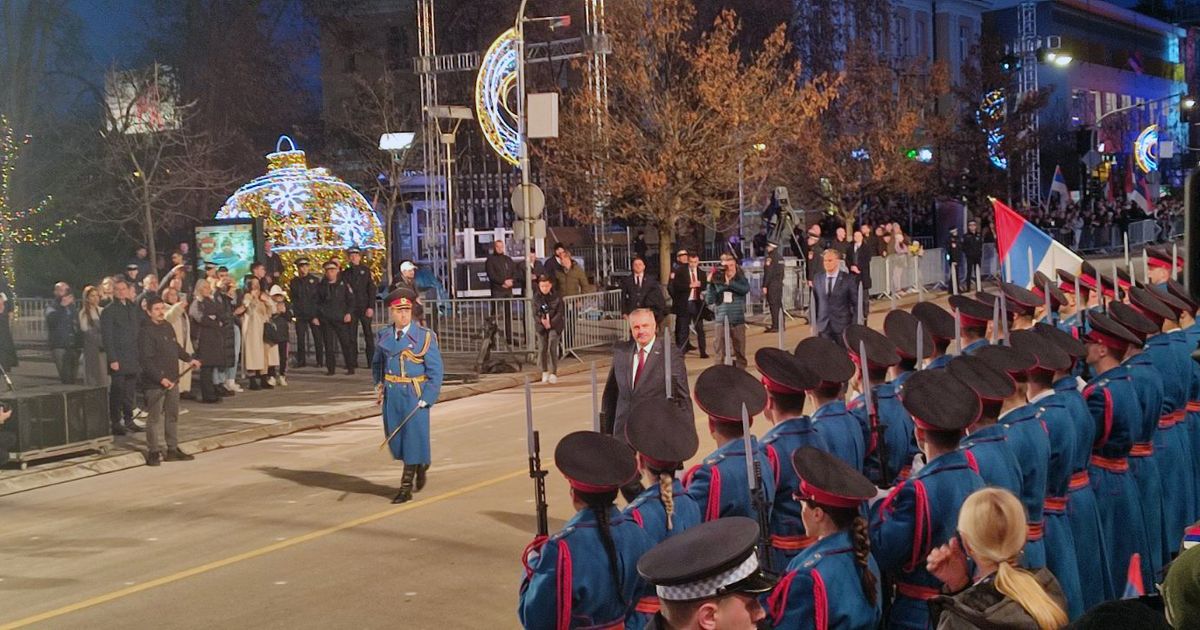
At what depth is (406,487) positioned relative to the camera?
40.4 ft

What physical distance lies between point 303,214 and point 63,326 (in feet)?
22.9

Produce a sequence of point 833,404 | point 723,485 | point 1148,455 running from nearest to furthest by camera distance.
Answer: point 723,485 < point 833,404 < point 1148,455

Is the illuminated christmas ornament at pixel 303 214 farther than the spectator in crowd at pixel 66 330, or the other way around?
the illuminated christmas ornament at pixel 303 214

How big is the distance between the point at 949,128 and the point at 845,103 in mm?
3874


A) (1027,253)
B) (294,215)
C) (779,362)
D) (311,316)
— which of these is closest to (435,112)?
(294,215)

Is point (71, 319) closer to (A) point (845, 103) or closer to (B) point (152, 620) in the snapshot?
(B) point (152, 620)

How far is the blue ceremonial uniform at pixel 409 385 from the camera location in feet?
40.3

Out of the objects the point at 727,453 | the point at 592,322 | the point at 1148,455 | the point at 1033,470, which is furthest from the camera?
the point at 592,322

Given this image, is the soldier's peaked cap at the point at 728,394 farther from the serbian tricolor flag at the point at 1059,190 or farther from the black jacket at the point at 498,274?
the serbian tricolor flag at the point at 1059,190

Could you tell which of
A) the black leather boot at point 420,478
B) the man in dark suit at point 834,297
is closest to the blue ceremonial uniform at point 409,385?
the black leather boot at point 420,478

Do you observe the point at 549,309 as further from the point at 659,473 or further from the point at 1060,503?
the point at 659,473

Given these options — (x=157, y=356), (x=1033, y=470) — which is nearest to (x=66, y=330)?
(x=157, y=356)

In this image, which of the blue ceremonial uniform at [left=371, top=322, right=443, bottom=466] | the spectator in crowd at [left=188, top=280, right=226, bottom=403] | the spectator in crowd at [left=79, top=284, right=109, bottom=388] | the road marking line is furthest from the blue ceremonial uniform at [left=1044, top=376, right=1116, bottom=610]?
the spectator in crowd at [left=79, top=284, right=109, bottom=388]

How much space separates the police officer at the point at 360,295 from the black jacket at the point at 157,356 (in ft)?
25.3
